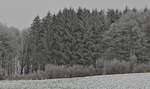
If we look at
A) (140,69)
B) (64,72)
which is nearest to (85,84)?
(64,72)

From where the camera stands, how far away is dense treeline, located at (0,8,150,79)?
43.4 m

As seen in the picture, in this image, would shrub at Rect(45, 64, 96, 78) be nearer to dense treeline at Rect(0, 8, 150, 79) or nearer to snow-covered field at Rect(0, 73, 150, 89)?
snow-covered field at Rect(0, 73, 150, 89)

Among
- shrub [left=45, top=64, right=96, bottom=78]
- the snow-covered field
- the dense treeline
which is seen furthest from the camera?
the dense treeline

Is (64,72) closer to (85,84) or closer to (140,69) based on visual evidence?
(140,69)

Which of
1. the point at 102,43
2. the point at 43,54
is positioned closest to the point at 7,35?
the point at 43,54

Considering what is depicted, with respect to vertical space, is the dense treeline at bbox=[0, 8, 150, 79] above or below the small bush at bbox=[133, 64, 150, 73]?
above

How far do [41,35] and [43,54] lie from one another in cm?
507

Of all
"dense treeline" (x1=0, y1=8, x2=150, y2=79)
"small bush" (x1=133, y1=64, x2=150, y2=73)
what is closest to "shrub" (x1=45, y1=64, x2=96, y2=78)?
"small bush" (x1=133, y1=64, x2=150, y2=73)

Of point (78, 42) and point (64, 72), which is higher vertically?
point (78, 42)

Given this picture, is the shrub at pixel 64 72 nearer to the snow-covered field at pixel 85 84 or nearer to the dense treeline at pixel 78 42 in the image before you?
the snow-covered field at pixel 85 84

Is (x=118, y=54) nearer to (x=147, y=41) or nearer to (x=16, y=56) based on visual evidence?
(x=147, y=41)

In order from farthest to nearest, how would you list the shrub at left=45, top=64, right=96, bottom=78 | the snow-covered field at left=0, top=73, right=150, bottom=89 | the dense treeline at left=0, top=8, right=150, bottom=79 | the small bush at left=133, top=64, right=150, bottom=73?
the dense treeline at left=0, top=8, right=150, bottom=79, the small bush at left=133, top=64, right=150, bottom=73, the shrub at left=45, top=64, right=96, bottom=78, the snow-covered field at left=0, top=73, right=150, bottom=89

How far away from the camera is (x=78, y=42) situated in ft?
151

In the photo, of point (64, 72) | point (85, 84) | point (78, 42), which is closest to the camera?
point (85, 84)
